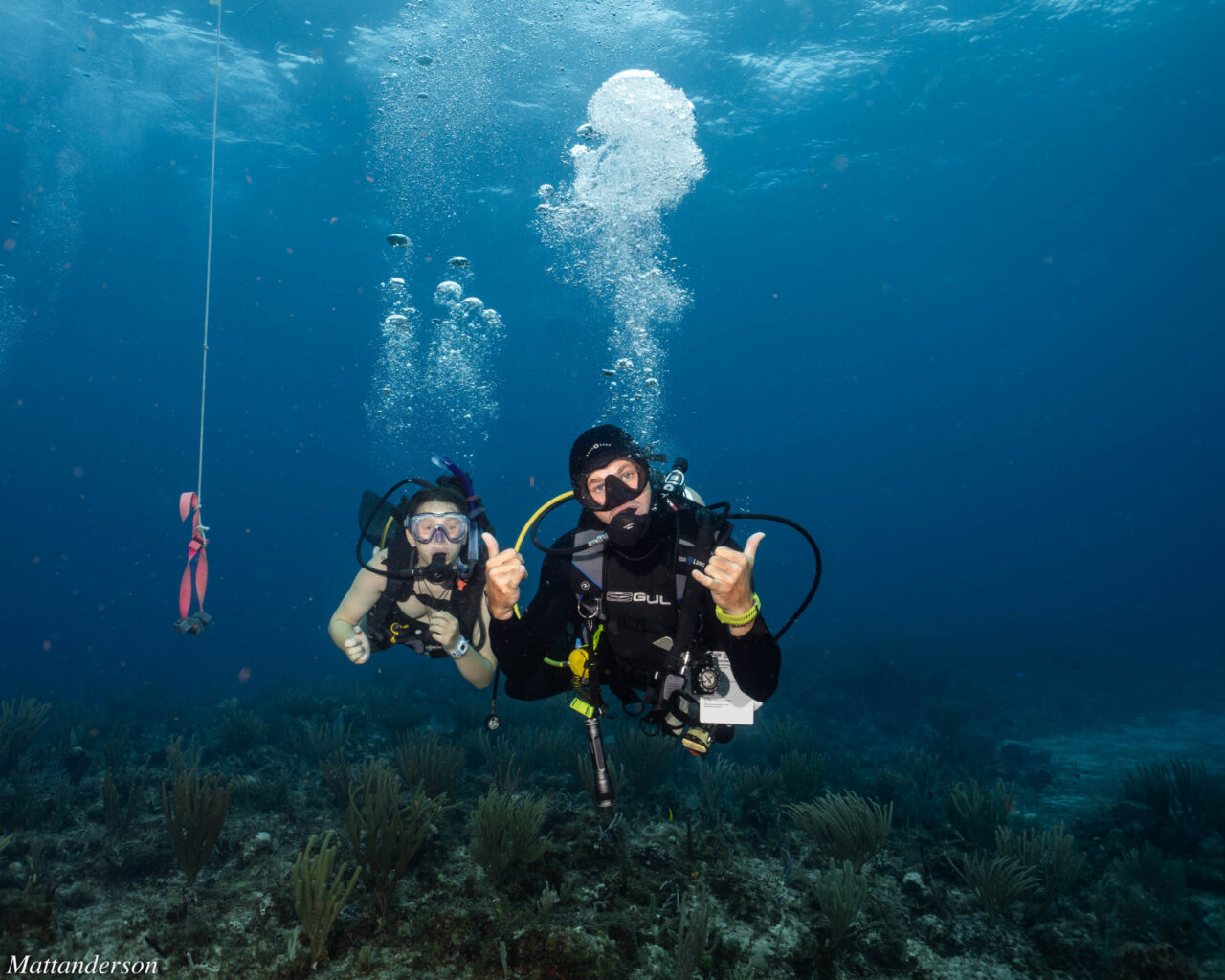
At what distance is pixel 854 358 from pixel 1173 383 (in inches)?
1941

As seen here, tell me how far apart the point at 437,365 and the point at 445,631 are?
69.2 meters

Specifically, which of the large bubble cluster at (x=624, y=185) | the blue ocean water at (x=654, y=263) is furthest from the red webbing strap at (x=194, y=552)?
the blue ocean water at (x=654, y=263)

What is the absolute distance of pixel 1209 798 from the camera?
5.90m

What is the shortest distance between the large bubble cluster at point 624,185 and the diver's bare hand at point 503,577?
12208 mm

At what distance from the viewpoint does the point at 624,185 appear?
18.4 m

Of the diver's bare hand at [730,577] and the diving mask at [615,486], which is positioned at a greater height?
the diving mask at [615,486]

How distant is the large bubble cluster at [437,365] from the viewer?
44.0 meters

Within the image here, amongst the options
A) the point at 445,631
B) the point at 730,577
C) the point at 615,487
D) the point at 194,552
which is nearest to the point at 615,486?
the point at 615,487

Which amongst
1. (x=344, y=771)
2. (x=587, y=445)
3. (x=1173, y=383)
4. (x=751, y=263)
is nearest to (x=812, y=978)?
(x=587, y=445)

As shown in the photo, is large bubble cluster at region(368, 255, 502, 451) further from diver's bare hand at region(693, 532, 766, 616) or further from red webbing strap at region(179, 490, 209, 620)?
diver's bare hand at region(693, 532, 766, 616)

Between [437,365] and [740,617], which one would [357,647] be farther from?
[437,365]

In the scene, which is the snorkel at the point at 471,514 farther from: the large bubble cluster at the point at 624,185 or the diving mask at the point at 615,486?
the large bubble cluster at the point at 624,185

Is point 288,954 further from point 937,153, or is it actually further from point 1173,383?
point 1173,383

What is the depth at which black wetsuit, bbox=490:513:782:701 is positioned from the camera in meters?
3.21
